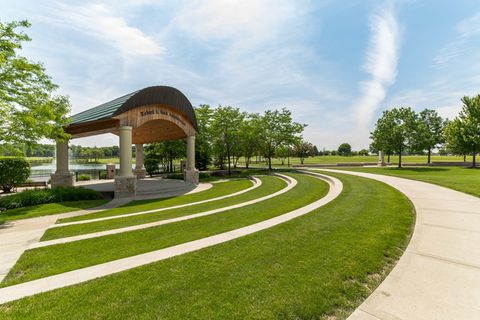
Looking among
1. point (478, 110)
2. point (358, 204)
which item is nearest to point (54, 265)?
point (358, 204)

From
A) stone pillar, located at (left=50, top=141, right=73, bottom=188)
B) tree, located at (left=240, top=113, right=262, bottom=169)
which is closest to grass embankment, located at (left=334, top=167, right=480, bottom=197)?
tree, located at (left=240, top=113, right=262, bottom=169)

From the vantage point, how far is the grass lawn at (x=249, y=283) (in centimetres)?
302

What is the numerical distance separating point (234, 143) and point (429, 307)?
3086 cm

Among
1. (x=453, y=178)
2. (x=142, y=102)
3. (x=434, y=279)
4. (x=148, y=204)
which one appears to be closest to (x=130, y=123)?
(x=142, y=102)

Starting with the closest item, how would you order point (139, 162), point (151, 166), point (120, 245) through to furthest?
point (120, 245), point (139, 162), point (151, 166)

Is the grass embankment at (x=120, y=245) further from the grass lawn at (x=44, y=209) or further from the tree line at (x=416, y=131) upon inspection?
the tree line at (x=416, y=131)

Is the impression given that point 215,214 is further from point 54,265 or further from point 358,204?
point 358,204

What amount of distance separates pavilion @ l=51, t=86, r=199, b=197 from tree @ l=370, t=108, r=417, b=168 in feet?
86.1

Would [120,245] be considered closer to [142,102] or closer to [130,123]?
[130,123]

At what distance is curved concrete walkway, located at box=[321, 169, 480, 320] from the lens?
116 inches

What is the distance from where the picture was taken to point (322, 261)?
429cm

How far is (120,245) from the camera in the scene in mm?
5617

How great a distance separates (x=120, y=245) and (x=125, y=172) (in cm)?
1080

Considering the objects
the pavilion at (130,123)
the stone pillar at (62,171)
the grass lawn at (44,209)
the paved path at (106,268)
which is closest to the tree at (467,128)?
the pavilion at (130,123)
